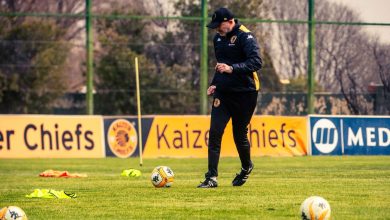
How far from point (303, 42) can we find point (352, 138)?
5.43 meters

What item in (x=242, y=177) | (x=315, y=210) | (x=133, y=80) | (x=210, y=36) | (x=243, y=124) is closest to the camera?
(x=315, y=210)

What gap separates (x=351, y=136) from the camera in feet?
90.5

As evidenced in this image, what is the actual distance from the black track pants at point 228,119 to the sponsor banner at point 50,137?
12.6m

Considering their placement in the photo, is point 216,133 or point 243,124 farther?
point 243,124

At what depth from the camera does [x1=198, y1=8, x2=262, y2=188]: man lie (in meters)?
13.8

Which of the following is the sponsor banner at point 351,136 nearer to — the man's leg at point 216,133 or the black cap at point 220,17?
the man's leg at point 216,133

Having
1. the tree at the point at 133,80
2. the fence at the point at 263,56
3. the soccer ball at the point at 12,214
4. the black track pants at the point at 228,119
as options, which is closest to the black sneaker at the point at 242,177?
the black track pants at the point at 228,119

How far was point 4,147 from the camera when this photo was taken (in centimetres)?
2589

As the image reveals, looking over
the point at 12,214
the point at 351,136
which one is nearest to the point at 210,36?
the point at 351,136

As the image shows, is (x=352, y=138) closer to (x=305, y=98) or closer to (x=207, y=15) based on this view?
(x=305, y=98)

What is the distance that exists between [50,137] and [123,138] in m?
1.84

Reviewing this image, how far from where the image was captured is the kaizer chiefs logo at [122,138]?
1053 inches

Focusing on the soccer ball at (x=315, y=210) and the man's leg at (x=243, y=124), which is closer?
the soccer ball at (x=315, y=210)

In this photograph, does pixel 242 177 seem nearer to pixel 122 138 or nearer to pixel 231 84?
pixel 231 84
